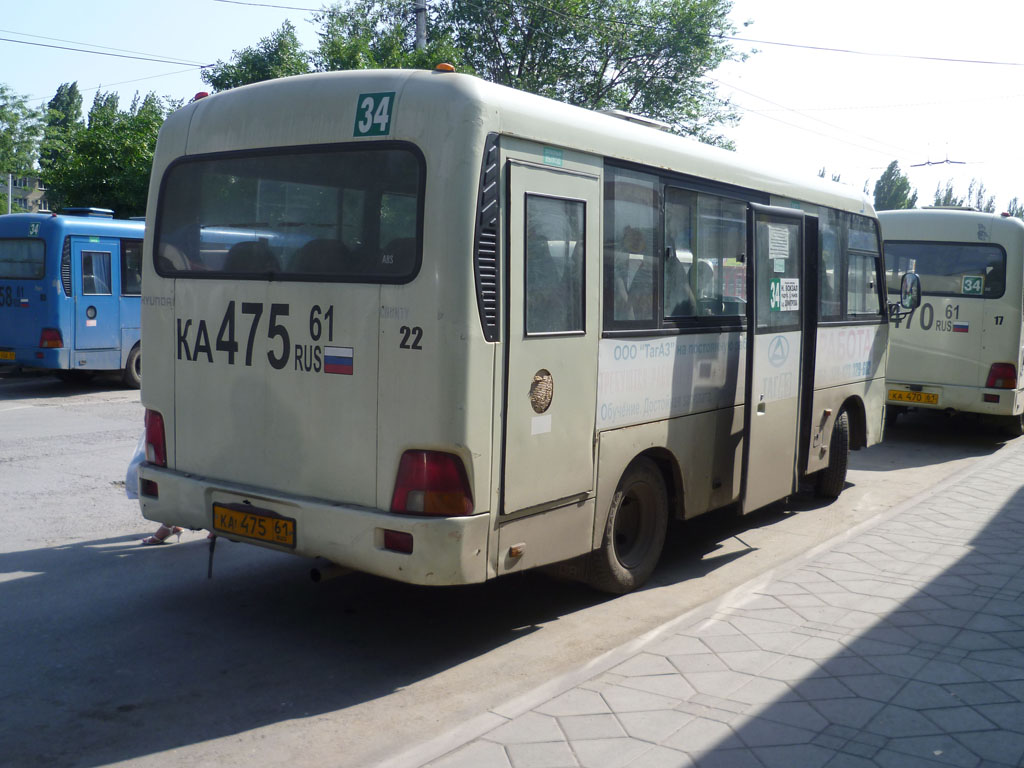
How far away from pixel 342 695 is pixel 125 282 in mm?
13885

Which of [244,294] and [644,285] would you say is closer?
[244,294]

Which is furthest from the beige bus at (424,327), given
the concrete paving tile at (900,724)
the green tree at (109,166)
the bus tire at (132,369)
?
the green tree at (109,166)

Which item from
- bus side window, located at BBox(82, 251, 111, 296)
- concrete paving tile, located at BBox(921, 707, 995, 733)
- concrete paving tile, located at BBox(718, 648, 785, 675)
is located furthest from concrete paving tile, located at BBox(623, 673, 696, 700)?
bus side window, located at BBox(82, 251, 111, 296)

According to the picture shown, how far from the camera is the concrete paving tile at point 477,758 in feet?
12.7

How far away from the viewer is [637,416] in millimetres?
6070

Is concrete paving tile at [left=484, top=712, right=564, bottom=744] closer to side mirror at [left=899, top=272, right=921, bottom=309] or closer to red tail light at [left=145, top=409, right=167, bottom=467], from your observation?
red tail light at [left=145, top=409, right=167, bottom=467]

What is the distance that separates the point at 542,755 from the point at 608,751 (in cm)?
27

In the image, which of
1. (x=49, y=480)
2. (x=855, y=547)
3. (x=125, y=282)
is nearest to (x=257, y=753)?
(x=855, y=547)

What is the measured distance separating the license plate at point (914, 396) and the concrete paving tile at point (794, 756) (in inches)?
400

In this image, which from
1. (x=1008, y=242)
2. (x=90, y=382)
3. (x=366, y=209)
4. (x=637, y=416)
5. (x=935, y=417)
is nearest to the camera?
(x=366, y=209)

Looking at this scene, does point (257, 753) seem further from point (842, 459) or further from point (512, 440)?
point (842, 459)

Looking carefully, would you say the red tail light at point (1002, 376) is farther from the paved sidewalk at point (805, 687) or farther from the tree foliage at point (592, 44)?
the tree foliage at point (592, 44)

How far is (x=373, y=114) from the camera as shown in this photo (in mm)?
4930

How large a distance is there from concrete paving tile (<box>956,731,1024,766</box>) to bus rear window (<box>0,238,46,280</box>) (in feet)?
50.9
